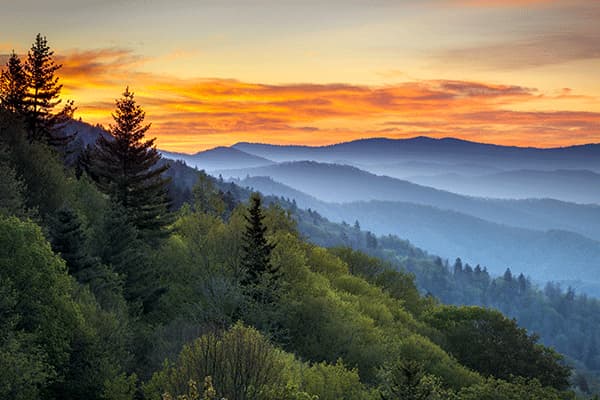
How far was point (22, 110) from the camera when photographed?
2485 inches

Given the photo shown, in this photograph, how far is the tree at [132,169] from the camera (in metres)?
57.4

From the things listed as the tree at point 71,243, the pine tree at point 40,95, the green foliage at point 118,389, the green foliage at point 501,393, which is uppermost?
the pine tree at point 40,95

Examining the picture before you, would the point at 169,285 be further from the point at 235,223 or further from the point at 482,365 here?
the point at 482,365

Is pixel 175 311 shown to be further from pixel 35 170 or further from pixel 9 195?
pixel 35 170

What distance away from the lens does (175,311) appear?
4641cm

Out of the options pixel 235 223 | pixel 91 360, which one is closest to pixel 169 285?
pixel 235 223

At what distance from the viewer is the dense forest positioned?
26.5 metres

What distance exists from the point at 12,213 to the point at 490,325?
43620 mm

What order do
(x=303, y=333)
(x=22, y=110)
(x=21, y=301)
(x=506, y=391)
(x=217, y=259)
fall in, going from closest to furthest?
(x=21, y=301), (x=506, y=391), (x=303, y=333), (x=217, y=259), (x=22, y=110)

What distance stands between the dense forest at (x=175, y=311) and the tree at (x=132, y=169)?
14 cm

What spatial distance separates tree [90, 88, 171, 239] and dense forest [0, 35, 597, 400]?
140 millimetres

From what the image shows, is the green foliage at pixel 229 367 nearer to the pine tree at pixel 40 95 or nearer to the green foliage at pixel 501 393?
the green foliage at pixel 501 393

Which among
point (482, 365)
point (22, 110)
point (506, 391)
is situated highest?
point (22, 110)

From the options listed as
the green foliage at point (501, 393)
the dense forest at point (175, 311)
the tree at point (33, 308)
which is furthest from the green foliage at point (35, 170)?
the green foliage at point (501, 393)
